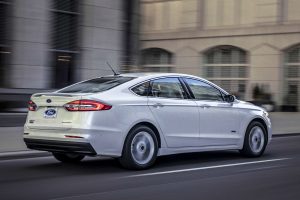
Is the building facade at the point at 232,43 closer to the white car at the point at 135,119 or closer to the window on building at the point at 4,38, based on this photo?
the window on building at the point at 4,38

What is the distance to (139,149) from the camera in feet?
28.4

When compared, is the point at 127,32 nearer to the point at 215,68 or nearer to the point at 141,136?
the point at 141,136

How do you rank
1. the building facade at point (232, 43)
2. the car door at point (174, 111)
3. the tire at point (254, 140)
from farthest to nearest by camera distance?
the building facade at point (232, 43) < the tire at point (254, 140) < the car door at point (174, 111)

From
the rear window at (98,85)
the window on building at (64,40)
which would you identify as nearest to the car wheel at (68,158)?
the rear window at (98,85)

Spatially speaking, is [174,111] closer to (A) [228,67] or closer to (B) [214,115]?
(B) [214,115]

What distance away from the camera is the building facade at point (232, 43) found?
36.1 meters

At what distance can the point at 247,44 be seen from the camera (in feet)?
124

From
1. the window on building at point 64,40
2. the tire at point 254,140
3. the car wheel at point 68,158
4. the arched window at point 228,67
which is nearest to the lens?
the car wheel at point 68,158

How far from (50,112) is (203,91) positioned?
9.56ft

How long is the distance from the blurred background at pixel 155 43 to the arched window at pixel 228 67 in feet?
0.24

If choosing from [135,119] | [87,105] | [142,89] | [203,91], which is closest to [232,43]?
[203,91]

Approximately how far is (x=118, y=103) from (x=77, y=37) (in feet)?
37.8

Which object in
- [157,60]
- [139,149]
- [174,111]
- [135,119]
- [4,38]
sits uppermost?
[157,60]

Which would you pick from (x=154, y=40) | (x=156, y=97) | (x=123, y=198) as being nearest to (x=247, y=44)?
(x=154, y=40)
